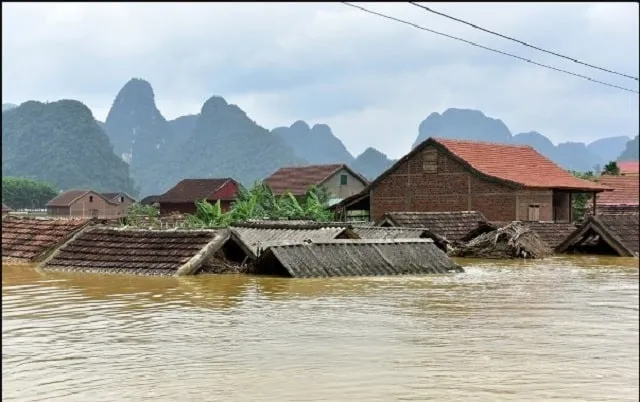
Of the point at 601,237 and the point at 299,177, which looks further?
the point at 299,177

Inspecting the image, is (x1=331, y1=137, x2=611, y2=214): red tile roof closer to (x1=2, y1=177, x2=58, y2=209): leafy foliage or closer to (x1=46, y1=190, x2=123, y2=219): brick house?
(x1=46, y1=190, x2=123, y2=219): brick house

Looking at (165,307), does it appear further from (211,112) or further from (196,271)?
(211,112)

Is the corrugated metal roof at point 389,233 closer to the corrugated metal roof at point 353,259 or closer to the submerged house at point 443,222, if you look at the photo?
the corrugated metal roof at point 353,259

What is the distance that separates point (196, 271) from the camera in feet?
46.2

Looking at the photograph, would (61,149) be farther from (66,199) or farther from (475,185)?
(475,185)

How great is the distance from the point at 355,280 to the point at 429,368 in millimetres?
7461

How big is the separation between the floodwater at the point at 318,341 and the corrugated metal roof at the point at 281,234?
2148 millimetres

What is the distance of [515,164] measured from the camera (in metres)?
28.3

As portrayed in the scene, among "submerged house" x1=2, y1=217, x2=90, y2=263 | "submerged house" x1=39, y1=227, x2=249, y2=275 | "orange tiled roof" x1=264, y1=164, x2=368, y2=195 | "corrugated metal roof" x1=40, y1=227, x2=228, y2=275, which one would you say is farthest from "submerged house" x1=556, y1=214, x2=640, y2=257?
"orange tiled roof" x1=264, y1=164, x2=368, y2=195

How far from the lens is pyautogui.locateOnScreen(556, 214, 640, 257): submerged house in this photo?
56.4 feet

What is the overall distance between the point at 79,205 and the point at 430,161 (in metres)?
39.0

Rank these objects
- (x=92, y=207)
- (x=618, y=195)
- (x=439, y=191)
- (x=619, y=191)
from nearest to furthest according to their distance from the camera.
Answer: (x=439, y=191) < (x=618, y=195) < (x=619, y=191) < (x=92, y=207)

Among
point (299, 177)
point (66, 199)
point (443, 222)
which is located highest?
point (299, 177)

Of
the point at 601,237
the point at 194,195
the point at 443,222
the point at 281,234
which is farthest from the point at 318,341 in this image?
the point at 194,195
